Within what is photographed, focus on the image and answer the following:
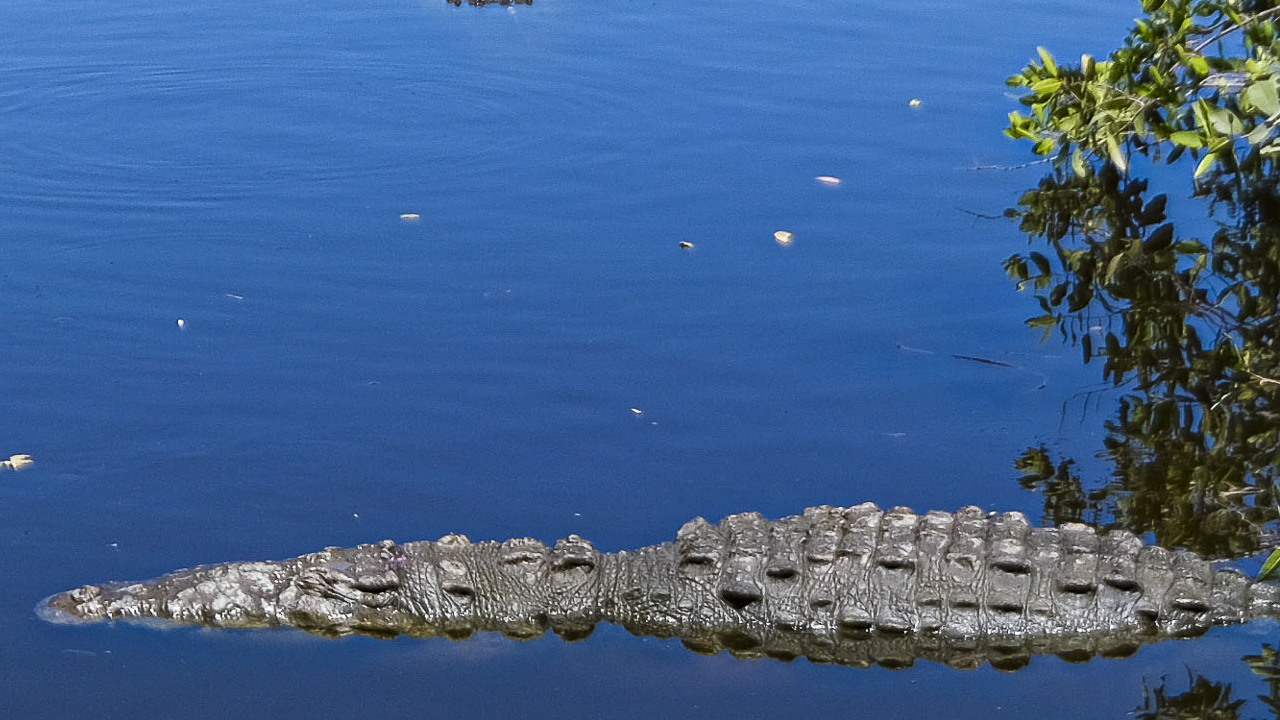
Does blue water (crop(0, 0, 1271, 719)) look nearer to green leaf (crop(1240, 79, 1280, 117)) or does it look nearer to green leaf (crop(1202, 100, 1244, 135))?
green leaf (crop(1202, 100, 1244, 135))

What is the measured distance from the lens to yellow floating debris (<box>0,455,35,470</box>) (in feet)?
18.2

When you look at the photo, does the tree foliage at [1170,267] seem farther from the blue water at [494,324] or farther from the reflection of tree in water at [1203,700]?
the reflection of tree in water at [1203,700]

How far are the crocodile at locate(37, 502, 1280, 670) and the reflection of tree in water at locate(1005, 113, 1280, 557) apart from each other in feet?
2.46

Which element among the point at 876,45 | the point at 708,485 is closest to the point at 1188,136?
the point at 708,485

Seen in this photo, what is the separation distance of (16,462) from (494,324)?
7.06 ft

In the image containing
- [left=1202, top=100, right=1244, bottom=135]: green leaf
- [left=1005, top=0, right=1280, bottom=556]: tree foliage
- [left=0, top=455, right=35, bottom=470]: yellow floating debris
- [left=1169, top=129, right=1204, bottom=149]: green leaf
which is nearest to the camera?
[left=1202, top=100, right=1244, bottom=135]: green leaf

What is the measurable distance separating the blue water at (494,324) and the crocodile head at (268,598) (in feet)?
0.27

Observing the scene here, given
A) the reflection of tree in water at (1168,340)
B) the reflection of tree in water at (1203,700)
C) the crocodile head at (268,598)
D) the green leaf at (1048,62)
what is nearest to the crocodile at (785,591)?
the crocodile head at (268,598)

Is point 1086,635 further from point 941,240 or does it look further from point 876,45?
point 876,45

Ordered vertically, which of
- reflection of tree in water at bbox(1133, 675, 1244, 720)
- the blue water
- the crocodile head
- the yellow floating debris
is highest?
the blue water

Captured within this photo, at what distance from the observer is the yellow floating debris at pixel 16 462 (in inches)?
219

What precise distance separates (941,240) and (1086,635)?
3.33 meters

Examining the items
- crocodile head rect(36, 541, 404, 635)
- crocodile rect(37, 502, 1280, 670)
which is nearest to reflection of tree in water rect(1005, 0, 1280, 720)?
crocodile rect(37, 502, 1280, 670)

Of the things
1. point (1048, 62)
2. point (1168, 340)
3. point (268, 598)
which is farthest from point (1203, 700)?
point (1048, 62)
